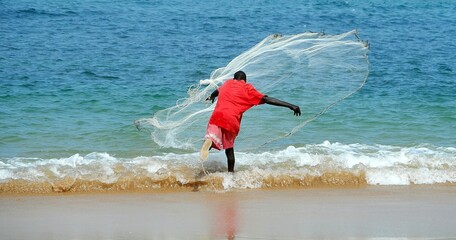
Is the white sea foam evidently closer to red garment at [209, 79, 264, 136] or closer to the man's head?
red garment at [209, 79, 264, 136]

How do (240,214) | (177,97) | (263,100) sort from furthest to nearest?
1. (177,97)
2. (263,100)
3. (240,214)

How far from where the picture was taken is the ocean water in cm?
855

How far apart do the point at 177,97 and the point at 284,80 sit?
451 cm

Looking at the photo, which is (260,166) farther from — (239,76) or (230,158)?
(239,76)

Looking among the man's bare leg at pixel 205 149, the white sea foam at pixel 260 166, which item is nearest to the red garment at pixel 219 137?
the man's bare leg at pixel 205 149

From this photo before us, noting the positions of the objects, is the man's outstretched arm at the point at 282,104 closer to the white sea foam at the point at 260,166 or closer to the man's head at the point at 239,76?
the man's head at the point at 239,76

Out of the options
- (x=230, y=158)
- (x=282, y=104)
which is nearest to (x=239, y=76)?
(x=282, y=104)

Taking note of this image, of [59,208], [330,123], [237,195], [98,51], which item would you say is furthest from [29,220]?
[98,51]

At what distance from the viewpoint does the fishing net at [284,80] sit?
27.7ft

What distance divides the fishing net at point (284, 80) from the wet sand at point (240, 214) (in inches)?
37.5

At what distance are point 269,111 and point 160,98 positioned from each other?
442cm

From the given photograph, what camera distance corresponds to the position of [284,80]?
28.3 feet

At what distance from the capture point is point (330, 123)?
1124 centimetres

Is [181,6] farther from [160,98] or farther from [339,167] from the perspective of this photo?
[339,167]
